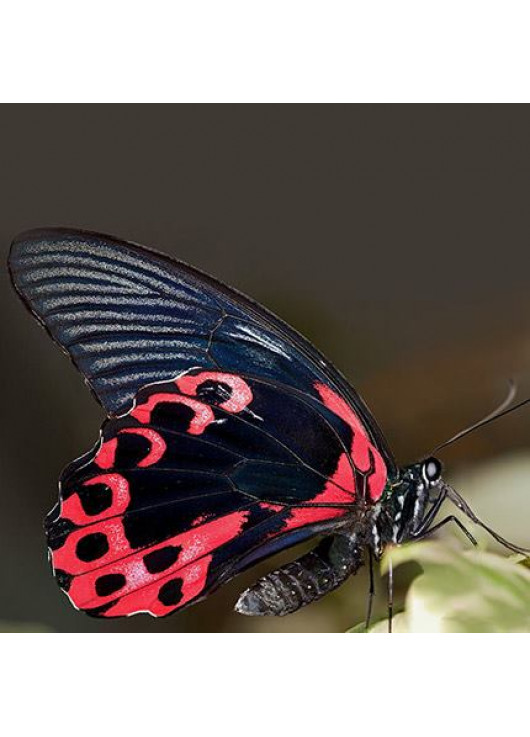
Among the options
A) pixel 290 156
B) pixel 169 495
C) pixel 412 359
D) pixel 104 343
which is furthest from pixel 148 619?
pixel 290 156

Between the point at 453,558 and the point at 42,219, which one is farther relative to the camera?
the point at 42,219

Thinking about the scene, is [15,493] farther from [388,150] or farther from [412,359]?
[388,150]

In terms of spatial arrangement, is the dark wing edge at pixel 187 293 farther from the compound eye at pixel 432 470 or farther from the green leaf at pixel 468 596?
the green leaf at pixel 468 596

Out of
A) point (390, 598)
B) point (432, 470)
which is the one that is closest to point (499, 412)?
point (432, 470)

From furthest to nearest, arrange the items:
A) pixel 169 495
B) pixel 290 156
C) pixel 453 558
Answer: pixel 290 156 → pixel 169 495 → pixel 453 558

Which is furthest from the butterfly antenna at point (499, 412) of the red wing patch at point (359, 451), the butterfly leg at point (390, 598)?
the butterfly leg at point (390, 598)

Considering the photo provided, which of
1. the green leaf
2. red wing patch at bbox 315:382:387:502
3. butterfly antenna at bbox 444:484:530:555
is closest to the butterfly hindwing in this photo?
red wing patch at bbox 315:382:387:502

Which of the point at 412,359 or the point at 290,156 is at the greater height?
the point at 290,156
